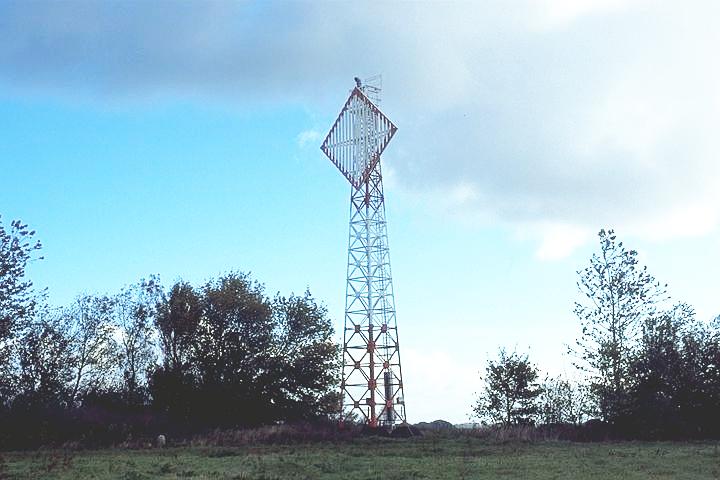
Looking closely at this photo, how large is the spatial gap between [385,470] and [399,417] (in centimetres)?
2165

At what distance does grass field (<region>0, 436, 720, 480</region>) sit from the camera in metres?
25.2

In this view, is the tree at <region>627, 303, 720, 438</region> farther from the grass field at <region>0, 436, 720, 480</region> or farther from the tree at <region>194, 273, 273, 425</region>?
the tree at <region>194, 273, 273, 425</region>

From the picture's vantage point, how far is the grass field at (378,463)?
2523 cm

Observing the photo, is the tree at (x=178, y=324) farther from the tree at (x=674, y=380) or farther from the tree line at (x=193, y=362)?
the tree at (x=674, y=380)

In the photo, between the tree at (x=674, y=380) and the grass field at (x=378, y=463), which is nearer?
the grass field at (x=378, y=463)

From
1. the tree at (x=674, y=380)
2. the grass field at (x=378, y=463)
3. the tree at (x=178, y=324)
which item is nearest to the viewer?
the grass field at (x=378, y=463)

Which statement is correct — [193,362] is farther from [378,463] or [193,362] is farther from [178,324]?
[378,463]

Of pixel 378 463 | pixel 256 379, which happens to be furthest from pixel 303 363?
pixel 378 463

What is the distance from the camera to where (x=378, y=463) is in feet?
94.1

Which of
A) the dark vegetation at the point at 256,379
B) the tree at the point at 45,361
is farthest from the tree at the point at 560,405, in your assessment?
the tree at the point at 45,361

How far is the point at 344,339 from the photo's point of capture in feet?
157

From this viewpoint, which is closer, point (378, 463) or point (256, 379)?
point (378, 463)

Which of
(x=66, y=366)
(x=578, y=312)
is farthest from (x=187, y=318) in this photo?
(x=578, y=312)

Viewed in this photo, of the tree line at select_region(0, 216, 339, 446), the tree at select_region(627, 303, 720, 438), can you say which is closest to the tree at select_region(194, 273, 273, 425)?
the tree line at select_region(0, 216, 339, 446)
